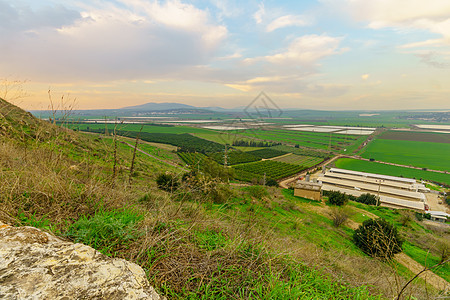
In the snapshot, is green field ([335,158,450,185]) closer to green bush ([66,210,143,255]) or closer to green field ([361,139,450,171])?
green field ([361,139,450,171])

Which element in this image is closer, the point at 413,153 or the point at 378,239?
the point at 378,239

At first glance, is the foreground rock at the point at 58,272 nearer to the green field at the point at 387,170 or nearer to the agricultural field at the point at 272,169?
the agricultural field at the point at 272,169

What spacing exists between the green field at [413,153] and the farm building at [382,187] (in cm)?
2876

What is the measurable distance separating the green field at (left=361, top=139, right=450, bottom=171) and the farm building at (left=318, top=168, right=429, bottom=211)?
94.3 ft

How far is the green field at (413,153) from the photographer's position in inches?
2420

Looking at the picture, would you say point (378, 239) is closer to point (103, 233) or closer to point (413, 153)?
point (103, 233)

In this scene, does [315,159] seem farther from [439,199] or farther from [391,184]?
[439,199]

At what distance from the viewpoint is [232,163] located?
51.0 meters

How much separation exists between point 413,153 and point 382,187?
54369 mm

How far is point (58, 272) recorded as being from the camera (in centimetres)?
140

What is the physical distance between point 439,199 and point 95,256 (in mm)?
54472

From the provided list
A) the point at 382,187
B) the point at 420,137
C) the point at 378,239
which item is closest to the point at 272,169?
the point at 382,187

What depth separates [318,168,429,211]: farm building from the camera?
3214cm

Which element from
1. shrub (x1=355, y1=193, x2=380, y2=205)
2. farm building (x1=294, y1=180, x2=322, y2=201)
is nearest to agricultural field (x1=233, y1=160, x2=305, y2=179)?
farm building (x1=294, y1=180, x2=322, y2=201)
